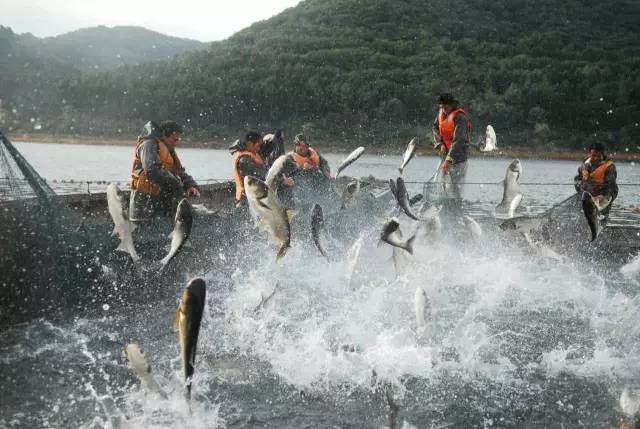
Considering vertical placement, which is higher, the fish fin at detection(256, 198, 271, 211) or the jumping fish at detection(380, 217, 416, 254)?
the fish fin at detection(256, 198, 271, 211)

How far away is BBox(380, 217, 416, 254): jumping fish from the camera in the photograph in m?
7.26

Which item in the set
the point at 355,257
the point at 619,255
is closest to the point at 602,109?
the point at 619,255

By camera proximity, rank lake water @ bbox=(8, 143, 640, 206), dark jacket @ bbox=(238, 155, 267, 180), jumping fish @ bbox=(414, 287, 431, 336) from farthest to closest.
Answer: lake water @ bbox=(8, 143, 640, 206) → dark jacket @ bbox=(238, 155, 267, 180) → jumping fish @ bbox=(414, 287, 431, 336)

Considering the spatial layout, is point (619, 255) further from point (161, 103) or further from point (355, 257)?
point (161, 103)

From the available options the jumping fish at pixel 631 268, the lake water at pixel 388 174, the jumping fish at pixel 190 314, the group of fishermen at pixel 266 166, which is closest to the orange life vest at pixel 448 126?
the group of fishermen at pixel 266 166

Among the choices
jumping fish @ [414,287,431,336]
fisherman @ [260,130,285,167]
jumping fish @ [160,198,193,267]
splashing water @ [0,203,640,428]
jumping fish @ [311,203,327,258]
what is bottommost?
splashing water @ [0,203,640,428]

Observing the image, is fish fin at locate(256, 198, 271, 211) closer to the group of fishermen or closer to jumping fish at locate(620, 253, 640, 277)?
the group of fishermen

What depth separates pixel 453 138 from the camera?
10344 mm

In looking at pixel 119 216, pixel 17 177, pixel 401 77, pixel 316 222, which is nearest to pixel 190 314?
pixel 119 216

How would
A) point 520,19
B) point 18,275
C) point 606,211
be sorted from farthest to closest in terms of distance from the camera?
point 520,19 → point 606,211 → point 18,275

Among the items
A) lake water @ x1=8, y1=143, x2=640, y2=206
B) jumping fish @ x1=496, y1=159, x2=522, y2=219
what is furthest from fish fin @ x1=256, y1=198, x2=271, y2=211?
lake water @ x1=8, y1=143, x2=640, y2=206

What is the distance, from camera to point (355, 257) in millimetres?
8680

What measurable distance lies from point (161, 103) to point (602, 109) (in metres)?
59.6

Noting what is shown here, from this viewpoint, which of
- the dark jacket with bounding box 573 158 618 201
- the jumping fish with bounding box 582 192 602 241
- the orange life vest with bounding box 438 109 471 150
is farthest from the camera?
the dark jacket with bounding box 573 158 618 201
